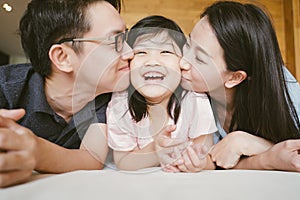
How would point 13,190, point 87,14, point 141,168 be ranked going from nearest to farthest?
point 13,190 < point 141,168 < point 87,14

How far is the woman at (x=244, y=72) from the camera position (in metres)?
0.69

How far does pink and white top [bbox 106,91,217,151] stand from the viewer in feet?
2.14

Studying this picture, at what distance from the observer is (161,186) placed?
46 centimetres

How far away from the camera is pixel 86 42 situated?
70 cm

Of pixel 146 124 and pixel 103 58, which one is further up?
pixel 103 58

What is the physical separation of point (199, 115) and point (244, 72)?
145 mm

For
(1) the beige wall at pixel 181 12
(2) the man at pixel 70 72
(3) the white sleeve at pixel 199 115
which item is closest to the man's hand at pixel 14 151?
(2) the man at pixel 70 72

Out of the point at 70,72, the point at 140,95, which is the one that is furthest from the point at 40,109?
the point at 140,95

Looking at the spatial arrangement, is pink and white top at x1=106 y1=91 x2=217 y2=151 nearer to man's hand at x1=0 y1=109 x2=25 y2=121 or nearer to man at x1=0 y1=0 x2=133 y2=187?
man at x1=0 y1=0 x2=133 y2=187

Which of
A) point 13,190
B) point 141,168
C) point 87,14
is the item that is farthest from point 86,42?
point 13,190

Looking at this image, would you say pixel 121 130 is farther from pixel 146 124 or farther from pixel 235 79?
pixel 235 79

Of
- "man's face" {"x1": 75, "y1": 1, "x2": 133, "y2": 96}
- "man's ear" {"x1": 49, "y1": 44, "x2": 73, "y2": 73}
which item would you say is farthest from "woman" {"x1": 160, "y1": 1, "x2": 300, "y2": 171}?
"man's ear" {"x1": 49, "y1": 44, "x2": 73, "y2": 73}

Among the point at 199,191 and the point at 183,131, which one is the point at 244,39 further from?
the point at 199,191

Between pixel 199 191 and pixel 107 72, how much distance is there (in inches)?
13.0
